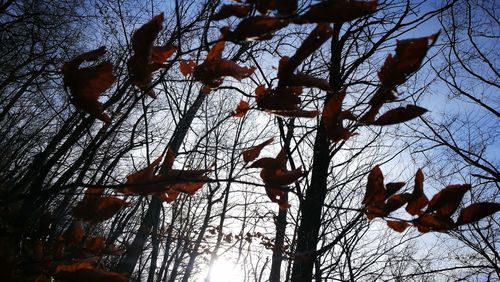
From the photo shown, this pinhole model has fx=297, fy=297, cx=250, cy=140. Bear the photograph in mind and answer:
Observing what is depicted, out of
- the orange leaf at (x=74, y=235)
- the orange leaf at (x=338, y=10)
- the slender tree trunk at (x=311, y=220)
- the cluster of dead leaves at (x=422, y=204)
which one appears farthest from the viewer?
the slender tree trunk at (x=311, y=220)

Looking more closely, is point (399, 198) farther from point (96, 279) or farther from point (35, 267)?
point (35, 267)

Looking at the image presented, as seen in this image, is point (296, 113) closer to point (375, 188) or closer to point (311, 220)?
point (375, 188)

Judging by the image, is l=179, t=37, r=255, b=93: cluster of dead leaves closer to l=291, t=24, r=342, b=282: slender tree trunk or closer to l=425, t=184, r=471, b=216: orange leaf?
l=425, t=184, r=471, b=216: orange leaf

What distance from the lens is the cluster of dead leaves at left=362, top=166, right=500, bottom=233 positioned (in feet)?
2.51

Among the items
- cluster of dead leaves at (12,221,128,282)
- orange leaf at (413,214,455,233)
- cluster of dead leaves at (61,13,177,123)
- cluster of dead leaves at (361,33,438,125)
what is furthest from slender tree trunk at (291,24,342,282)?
cluster of dead leaves at (61,13,177,123)

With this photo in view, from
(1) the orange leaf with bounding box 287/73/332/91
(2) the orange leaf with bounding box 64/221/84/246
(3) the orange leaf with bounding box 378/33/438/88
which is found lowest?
(2) the orange leaf with bounding box 64/221/84/246

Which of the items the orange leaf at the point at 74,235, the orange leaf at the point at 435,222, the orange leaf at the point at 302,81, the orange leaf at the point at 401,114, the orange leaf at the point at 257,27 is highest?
the orange leaf at the point at 257,27

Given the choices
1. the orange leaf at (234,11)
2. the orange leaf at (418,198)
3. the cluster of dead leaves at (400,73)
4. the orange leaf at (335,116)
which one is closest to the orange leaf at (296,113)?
the orange leaf at (335,116)

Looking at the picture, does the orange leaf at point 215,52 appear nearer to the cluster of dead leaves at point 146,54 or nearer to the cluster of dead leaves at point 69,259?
the cluster of dead leaves at point 146,54

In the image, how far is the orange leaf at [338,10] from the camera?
55cm

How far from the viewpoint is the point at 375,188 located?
0.87 m

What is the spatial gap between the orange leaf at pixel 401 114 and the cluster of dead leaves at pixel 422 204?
0.22 metres

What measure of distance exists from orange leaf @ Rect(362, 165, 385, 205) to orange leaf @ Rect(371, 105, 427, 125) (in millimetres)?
220

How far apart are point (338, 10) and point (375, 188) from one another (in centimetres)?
53
